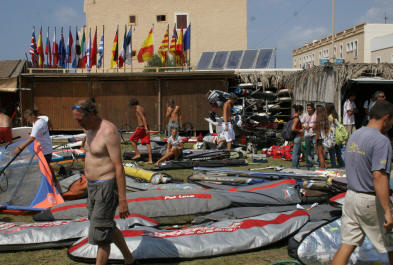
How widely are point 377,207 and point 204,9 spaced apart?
1770 inches

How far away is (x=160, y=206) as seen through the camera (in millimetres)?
5996

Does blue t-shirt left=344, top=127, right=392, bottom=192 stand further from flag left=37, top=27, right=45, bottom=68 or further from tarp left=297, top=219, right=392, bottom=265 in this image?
flag left=37, top=27, right=45, bottom=68

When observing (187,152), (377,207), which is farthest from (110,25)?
(377,207)

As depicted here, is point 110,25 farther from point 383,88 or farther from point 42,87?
point 383,88

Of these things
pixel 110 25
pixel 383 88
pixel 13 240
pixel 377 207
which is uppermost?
pixel 110 25

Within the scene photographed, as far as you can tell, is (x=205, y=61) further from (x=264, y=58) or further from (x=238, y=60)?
(x=264, y=58)

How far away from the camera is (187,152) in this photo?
1194 centimetres

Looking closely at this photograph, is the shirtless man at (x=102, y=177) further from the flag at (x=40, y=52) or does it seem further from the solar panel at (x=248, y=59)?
the flag at (x=40, y=52)

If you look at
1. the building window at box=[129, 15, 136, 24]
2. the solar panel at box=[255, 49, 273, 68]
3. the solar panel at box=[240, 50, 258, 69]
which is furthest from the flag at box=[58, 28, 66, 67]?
the building window at box=[129, 15, 136, 24]

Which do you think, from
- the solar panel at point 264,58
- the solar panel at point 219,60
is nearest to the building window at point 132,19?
the solar panel at point 219,60

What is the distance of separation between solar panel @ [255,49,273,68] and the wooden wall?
4.58 meters

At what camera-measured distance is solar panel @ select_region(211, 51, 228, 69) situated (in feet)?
77.2

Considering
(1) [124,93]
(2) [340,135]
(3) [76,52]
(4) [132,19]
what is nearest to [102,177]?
(2) [340,135]

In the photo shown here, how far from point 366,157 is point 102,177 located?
2.52 metres
